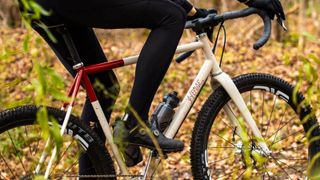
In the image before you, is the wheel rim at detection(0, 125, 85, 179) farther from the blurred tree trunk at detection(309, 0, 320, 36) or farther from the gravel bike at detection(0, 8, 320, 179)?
the blurred tree trunk at detection(309, 0, 320, 36)

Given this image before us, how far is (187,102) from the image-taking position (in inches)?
136

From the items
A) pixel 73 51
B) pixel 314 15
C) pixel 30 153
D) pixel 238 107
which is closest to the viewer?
pixel 73 51

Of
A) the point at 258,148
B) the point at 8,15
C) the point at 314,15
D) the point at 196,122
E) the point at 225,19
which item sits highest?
the point at 8,15

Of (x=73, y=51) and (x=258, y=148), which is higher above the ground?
(x=73, y=51)

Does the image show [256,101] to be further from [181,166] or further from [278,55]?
[278,55]

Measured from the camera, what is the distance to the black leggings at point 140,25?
296 cm

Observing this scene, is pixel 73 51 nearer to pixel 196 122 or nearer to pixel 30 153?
pixel 196 122

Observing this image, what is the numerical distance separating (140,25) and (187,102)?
2.04ft

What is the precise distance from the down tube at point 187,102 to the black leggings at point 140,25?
0.25 metres

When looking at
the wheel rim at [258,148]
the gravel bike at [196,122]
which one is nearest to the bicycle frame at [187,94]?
the gravel bike at [196,122]

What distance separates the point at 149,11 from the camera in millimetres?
3000

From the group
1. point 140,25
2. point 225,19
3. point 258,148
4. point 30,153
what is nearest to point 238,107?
point 258,148

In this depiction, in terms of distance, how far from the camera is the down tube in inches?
134

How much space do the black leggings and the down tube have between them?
25cm
